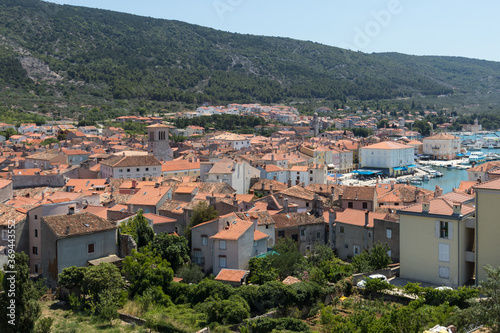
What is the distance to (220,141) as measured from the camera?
3135 inches

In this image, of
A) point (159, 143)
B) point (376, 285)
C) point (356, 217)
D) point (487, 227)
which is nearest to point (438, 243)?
point (487, 227)

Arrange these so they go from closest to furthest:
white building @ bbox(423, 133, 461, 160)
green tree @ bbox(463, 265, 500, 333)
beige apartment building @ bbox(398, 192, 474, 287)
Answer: green tree @ bbox(463, 265, 500, 333) < beige apartment building @ bbox(398, 192, 474, 287) < white building @ bbox(423, 133, 461, 160)

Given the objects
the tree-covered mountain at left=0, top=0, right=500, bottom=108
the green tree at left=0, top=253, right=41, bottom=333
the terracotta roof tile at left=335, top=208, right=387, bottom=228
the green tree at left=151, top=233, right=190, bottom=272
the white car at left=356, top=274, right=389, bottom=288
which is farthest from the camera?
the tree-covered mountain at left=0, top=0, right=500, bottom=108

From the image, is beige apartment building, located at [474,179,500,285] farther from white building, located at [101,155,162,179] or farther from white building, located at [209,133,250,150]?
white building, located at [209,133,250,150]

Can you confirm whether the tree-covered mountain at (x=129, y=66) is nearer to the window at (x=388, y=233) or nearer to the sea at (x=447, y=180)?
the sea at (x=447, y=180)

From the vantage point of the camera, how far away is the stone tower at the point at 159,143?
58.0m

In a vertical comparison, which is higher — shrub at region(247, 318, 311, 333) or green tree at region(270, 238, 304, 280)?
green tree at region(270, 238, 304, 280)

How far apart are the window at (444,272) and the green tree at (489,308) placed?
17.5ft

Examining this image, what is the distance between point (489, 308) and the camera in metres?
13.0

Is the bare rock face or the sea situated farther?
the bare rock face

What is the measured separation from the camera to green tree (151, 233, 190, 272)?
2184cm

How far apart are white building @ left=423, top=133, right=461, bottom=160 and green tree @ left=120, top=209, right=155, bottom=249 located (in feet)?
287

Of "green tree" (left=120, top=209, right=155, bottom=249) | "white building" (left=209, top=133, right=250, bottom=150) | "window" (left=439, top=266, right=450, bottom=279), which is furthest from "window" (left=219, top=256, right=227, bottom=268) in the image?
"white building" (left=209, top=133, right=250, bottom=150)

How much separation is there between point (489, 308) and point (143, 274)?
11.7 meters
